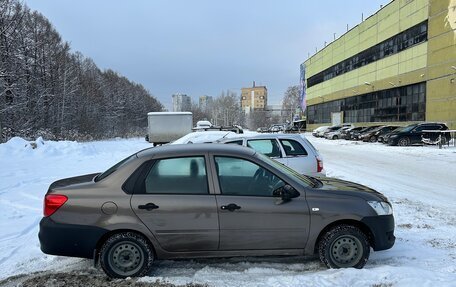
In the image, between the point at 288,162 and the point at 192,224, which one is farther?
the point at 288,162

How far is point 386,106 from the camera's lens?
47594 millimetres

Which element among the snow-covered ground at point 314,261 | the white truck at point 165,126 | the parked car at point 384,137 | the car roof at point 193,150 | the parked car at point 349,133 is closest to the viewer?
the snow-covered ground at point 314,261

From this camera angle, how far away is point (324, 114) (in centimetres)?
7262

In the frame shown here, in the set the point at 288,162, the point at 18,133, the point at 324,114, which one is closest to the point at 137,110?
the point at 324,114

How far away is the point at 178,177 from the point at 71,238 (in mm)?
1426

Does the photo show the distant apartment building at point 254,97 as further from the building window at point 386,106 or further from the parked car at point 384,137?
the parked car at point 384,137

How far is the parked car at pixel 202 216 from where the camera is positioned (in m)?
4.59

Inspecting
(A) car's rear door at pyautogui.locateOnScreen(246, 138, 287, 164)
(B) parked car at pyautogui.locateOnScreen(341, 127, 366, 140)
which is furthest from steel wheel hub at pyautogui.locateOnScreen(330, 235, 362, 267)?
(B) parked car at pyautogui.locateOnScreen(341, 127, 366, 140)

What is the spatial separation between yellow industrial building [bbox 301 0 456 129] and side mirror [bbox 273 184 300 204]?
3544 cm

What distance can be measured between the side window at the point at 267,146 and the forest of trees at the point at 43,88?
25081 mm

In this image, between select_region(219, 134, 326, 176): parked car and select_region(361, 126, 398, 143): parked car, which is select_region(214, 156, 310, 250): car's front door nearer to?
select_region(219, 134, 326, 176): parked car

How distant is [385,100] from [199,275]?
48.2 meters

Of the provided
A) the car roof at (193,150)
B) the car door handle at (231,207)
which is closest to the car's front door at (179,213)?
the car door handle at (231,207)

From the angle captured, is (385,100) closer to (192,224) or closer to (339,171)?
(339,171)
